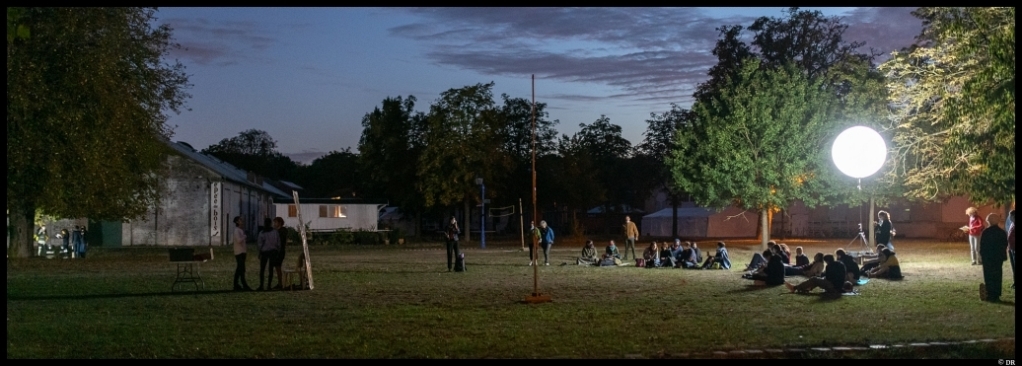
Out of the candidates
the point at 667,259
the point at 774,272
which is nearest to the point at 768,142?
the point at 667,259

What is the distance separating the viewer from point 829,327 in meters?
12.8

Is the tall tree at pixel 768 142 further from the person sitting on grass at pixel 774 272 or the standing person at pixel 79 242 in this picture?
the standing person at pixel 79 242

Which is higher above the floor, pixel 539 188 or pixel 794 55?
pixel 794 55

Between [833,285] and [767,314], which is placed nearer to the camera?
[767,314]

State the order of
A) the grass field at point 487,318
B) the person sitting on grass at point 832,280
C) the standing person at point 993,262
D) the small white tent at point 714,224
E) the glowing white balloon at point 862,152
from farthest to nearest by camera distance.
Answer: the small white tent at point 714,224
the glowing white balloon at point 862,152
the person sitting on grass at point 832,280
the standing person at point 993,262
the grass field at point 487,318

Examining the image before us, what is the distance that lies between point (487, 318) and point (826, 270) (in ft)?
24.2

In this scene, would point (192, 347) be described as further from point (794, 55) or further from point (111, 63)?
point (794, 55)

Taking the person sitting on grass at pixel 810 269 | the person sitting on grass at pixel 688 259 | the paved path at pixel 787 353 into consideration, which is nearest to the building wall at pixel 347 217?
the person sitting on grass at pixel 688 259

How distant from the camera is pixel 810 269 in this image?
70.7ft

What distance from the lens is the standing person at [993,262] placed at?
15.9 meters

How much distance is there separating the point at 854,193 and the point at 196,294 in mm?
28558

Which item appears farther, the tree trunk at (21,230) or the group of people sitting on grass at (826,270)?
the tree trunk at (21,230)

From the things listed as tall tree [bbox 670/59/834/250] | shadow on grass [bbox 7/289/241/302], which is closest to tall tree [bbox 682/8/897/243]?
tall tree [bbox 670/59/834/250]
